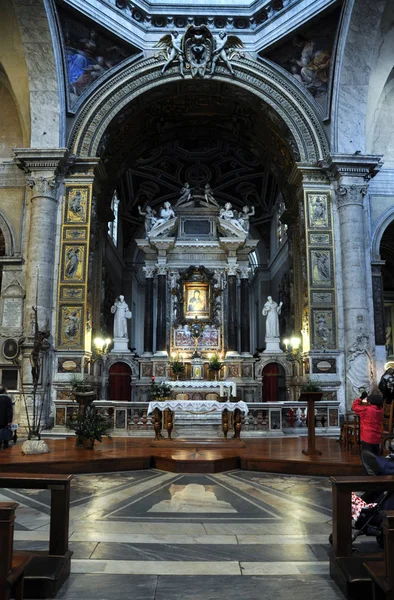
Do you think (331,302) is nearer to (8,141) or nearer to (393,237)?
(393,237)

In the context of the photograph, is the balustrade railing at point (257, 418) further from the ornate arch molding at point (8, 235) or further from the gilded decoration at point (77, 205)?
the gilded decoration at point (77, 205)

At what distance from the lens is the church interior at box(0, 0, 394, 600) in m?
8.92

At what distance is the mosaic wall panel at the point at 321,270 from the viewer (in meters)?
16.0

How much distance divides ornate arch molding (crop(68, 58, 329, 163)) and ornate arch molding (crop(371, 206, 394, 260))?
8.86ft

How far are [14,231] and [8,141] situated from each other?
10.8ft

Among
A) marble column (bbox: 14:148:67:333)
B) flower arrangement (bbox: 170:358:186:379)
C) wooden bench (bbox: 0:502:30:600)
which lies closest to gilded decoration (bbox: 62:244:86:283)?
marble column (bbox: 14:148:67:333)


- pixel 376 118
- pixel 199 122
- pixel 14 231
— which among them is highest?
pixel 199 122

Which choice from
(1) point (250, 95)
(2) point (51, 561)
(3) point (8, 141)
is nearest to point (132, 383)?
(3) point (8, 141)

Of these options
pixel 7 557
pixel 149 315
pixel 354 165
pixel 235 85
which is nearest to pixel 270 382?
pixel 149 315

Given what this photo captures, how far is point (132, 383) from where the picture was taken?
65.1ft

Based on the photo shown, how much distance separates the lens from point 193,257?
73.5ft

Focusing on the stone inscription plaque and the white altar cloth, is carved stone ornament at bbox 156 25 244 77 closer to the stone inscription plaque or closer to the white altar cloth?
the stone inscription plaque

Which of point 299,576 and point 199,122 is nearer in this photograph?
point 299,576

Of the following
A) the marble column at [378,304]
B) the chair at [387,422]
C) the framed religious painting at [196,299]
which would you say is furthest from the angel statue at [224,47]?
the chair at [387,422]
